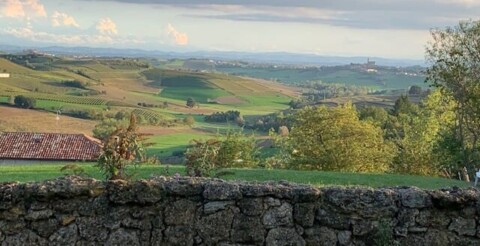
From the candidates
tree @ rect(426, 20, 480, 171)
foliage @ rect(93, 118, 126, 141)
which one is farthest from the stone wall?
tree @ rect(426, 20, 480, 171)

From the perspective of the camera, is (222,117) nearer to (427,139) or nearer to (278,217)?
(427,139)

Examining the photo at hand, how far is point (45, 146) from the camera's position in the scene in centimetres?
5391

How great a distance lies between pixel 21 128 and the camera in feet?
269

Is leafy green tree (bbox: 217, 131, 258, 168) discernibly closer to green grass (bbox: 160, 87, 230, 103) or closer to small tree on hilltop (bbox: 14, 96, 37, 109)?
small tree on hilltop (bbox: 14, 96, 37, 109)

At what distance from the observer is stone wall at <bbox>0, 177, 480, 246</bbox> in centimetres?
733

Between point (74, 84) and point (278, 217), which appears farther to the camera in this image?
point (74, 84)

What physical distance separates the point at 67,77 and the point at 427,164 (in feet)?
399

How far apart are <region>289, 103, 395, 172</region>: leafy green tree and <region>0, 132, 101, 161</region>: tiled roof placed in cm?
1732

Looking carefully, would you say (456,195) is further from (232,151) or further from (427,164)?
(427,164)

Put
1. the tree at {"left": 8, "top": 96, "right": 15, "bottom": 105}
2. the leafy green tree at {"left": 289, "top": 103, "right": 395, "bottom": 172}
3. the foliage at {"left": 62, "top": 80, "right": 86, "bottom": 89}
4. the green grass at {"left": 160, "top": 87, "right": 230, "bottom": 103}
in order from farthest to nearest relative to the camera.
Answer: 1. the green grass at {"left": 160, "top": 87, "right": 230, "bottom": 103}
2. the foliage at {"left": 62, "top": 80, "right": 86, "bottom": 89}
3. the tree at {"left": 8, "top": 96, "right": 15, "bottom": 105}
4. the leafy green tree at {"left": 289, "top": 103, "right": 395, "bottom": 172}

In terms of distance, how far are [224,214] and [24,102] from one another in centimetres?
9709

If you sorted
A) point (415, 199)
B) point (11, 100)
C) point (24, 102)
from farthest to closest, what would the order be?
1. point (11, 100)
2. point (24, 102)
3. point (415, 199)

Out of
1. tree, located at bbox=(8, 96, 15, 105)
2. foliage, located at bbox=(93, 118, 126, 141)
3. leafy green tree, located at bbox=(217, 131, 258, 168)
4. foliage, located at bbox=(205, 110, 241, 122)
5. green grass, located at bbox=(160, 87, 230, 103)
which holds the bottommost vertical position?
green grass, located at bbox=(160, 87, 230, 103)

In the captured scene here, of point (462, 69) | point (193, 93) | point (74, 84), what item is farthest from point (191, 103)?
point (462, 69)
